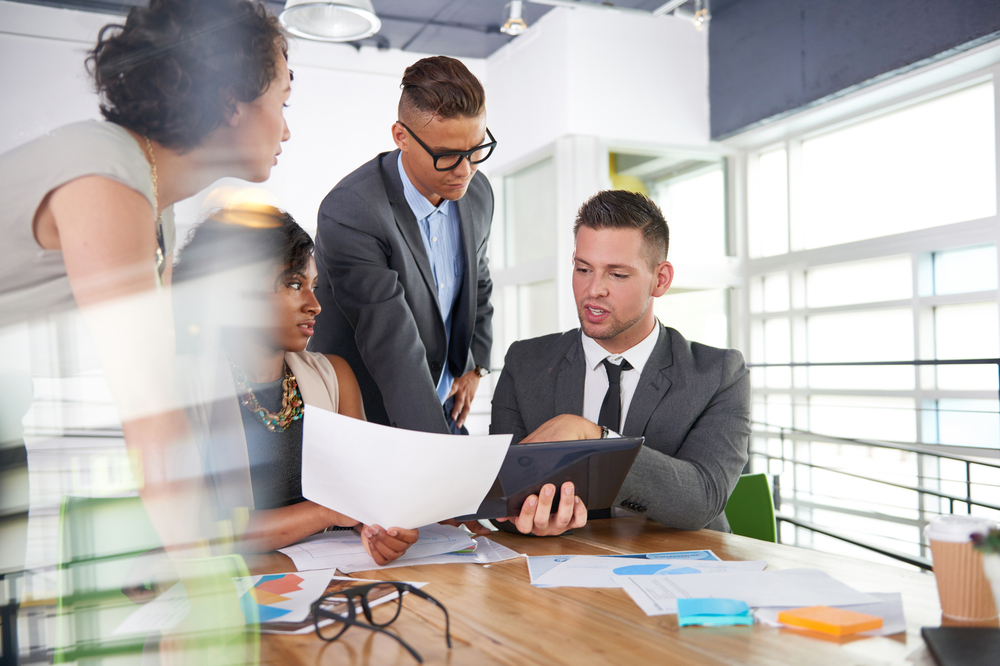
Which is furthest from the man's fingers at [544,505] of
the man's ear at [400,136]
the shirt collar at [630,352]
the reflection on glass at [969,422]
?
the reflection on glass at [969,422]

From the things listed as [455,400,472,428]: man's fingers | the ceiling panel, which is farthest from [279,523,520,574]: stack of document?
the ceiling panel

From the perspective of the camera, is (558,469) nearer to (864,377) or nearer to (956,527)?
(956,527)

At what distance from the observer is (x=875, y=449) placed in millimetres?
3920

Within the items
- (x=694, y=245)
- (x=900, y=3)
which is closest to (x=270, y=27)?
(x=900, y=3)

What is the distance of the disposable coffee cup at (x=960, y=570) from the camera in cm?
77

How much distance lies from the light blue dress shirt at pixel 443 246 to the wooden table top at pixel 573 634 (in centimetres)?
88

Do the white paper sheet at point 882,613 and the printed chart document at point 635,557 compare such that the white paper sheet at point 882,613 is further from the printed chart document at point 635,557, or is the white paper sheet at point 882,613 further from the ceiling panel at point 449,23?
the ceiling panel at point 449,23

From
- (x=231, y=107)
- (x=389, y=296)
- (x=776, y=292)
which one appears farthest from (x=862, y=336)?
(x=231, y=107)

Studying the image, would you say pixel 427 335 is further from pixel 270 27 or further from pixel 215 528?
pixel 215 528

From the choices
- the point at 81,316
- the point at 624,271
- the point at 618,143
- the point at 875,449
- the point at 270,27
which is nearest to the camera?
the point at 81,316

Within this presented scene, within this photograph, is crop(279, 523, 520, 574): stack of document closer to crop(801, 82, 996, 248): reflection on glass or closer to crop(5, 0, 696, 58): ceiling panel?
crop(801, 82, 996, 248): reflection on glass

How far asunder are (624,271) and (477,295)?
1.35 ft

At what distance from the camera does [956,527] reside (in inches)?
31.0

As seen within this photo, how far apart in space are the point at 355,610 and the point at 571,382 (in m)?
0.96
